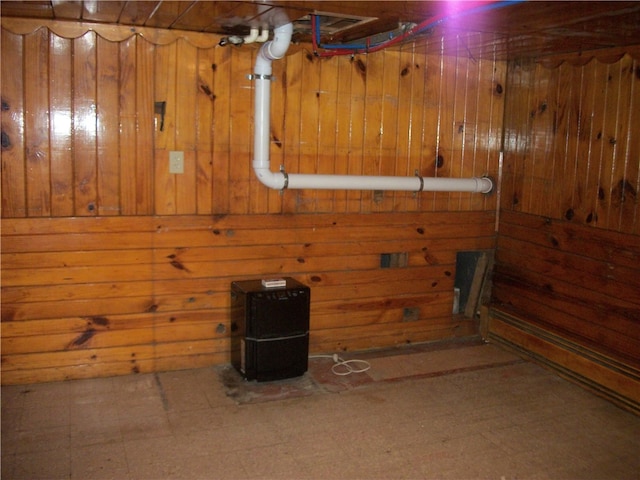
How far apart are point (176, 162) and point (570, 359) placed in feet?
8.65

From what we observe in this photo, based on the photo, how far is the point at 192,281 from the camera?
12.4 ft

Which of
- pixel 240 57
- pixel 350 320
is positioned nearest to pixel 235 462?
pixel 350 320

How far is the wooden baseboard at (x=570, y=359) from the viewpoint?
3459 millimetres

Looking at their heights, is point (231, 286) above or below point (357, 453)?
above

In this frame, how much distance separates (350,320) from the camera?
13.9 ft

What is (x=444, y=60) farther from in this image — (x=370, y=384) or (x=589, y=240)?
(x=370, y=384)

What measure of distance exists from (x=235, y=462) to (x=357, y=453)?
1.83ft

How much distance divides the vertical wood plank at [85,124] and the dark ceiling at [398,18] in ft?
0.57

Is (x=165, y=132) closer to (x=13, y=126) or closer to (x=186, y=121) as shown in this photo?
(x=186, y=121)

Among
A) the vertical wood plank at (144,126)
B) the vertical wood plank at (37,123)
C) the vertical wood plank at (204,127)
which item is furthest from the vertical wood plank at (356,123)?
the vertical wood plank at (37,123)

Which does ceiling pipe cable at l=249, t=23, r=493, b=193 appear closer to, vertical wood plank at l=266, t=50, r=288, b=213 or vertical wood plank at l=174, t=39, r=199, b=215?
vertical wood plank at l=266, t=50, r=288, b=213

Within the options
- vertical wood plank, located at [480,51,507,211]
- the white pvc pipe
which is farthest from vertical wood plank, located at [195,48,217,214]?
vertical wood plank, located at [480,51,507,211]

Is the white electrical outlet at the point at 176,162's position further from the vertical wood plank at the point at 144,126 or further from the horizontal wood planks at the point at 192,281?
A: the horizontal wood planks at the point at 192,281

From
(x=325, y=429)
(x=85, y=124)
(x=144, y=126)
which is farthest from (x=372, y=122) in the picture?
(x=325, y=429)
